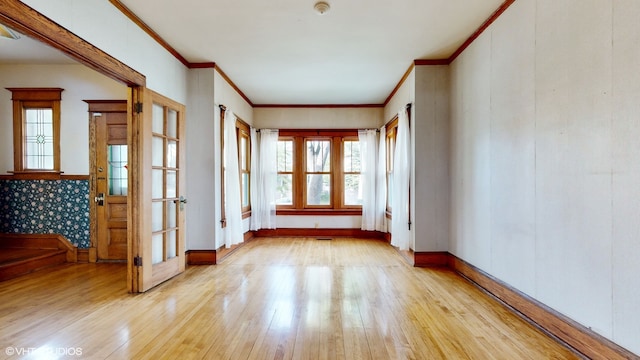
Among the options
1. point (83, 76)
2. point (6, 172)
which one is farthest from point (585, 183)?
point (6, 172)

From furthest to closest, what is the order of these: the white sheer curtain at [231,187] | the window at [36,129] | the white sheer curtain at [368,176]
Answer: the white sheer curtain at [368,176] → the white sheer curtain at [231,187] → the window at [36,129]

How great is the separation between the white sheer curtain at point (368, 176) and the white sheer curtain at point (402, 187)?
139cm

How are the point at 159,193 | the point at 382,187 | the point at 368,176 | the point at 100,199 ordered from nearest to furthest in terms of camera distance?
the point at 159,193, the point at 100,199, the point at 382,187, the point at 368,176

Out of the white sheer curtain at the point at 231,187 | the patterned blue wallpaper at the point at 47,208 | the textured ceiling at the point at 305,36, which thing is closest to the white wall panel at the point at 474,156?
the textured ceiling at the point at 305,36

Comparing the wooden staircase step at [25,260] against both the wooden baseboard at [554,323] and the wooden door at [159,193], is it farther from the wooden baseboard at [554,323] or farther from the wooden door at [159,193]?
the wooden baseboard at [554,323]

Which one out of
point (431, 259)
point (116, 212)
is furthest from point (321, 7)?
point (116, 212)

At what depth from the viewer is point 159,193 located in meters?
3.67

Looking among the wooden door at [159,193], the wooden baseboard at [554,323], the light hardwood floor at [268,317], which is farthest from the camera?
the wooden door at [159,193]

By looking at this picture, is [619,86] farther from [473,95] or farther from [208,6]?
[208,6]

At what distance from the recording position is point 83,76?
456 centimetres

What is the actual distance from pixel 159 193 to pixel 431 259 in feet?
12.2

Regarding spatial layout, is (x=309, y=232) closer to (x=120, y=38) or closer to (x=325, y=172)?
(x=325, y=172)

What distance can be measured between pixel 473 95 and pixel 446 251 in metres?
2.14

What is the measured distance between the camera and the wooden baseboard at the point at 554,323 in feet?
6.16
